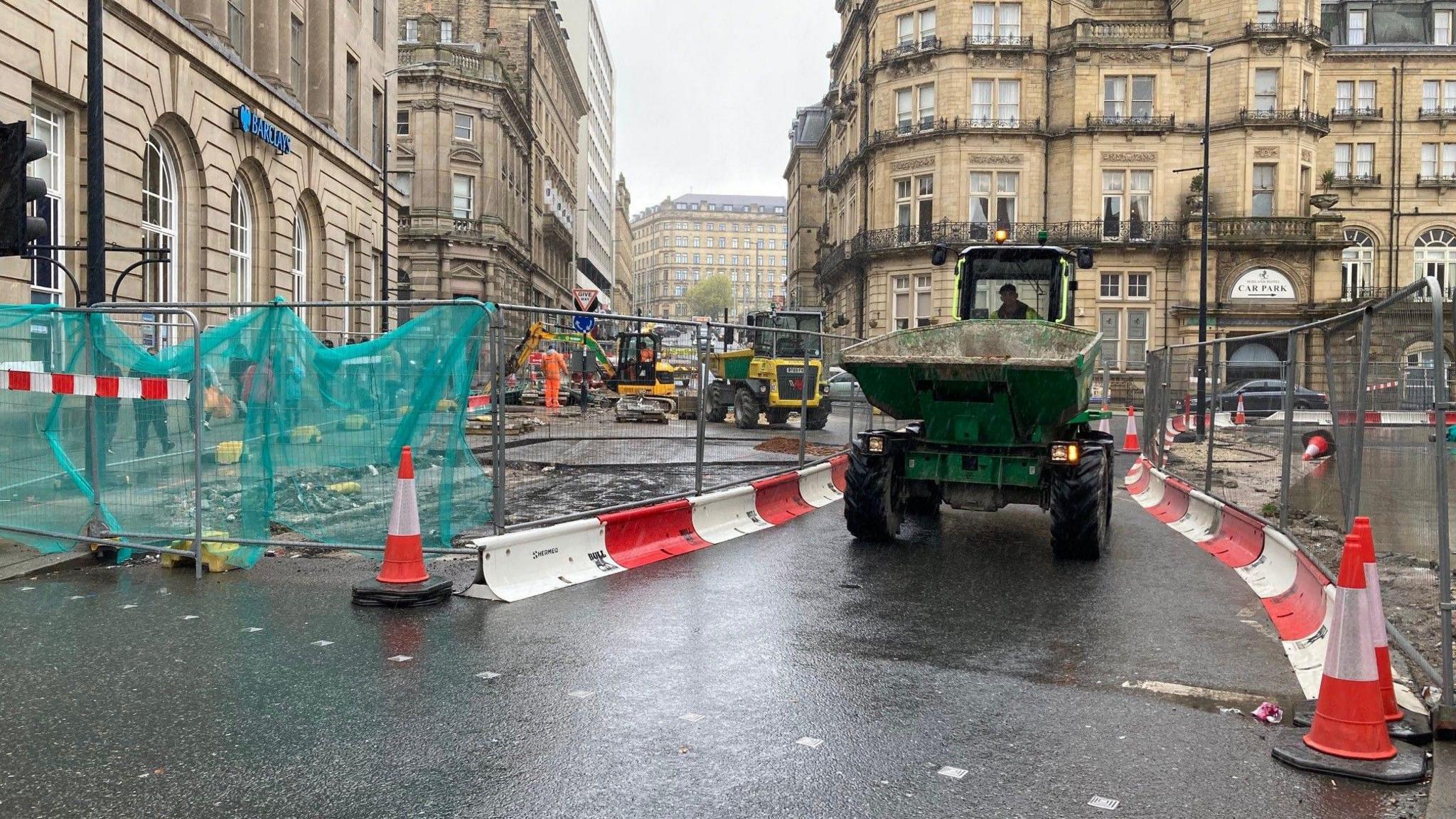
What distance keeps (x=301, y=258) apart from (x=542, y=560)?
73.6 feet

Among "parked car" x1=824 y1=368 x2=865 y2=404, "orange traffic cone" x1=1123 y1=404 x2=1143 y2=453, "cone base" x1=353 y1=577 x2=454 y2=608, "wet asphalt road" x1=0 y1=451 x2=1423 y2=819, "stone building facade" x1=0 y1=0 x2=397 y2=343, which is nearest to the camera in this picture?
"wet asphalt road" x1=0 y1=451 x2=1423 y2=819

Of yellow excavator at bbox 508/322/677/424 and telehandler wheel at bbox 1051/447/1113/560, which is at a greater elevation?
yellow excavator at bbox 508/322/677/424

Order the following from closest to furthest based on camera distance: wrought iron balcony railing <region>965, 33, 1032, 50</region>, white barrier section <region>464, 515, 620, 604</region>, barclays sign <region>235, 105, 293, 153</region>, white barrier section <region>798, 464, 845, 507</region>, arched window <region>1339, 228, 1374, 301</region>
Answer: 1. white barrier section <region>464, 515, 620, 604</region>
2. white barrier section <region>798, 464, 845, 507</region>
3. barclays sign <region>235, 105, 293, 153</region>
4. wrought iron balcony railing <region>965, 33, 1032, 50</region>
5. arched window <region>1339, 228, 1374, 301</region>

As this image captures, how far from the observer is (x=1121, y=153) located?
4688cm

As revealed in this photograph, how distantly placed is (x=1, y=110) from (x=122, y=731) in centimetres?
1271

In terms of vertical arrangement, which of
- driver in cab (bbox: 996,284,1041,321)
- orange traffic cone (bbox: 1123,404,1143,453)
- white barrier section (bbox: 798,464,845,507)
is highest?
driver in cab (bbox: 996,284,1041,321)

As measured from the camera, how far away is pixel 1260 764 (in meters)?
4.47

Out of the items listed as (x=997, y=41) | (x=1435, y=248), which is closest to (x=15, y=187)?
(x=997, y=41)

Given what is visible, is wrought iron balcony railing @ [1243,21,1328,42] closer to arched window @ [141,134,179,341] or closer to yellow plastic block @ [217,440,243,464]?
arched window @ [141,134,179,341]

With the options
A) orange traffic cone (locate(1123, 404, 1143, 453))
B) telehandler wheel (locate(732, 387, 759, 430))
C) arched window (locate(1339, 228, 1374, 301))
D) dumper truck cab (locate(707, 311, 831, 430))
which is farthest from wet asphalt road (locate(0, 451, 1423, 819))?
arched window (locate(1339, 228, 1374, 301))

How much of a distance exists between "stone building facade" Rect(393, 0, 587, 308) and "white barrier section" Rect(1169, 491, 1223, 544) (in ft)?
139

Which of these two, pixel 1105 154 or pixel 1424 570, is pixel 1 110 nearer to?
pixel 1424 570

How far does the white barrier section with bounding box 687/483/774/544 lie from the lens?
1015cm

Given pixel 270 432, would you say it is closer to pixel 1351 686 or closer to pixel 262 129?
pixel 1351 686
